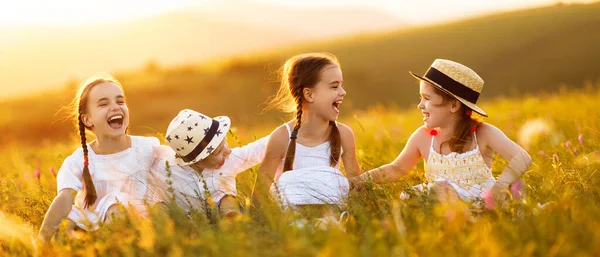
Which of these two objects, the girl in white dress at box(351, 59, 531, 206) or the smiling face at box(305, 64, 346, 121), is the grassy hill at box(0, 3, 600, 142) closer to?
the smiling face at box(305, 64, 346, 121)

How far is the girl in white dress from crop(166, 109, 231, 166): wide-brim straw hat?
1154 mm

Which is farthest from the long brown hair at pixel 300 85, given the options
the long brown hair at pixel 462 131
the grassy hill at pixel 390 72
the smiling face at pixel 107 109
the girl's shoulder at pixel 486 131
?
the grassy hill at pixel 390 72

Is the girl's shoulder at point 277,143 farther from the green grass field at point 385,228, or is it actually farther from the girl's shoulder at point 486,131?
the girl's shoulder at point 486,131

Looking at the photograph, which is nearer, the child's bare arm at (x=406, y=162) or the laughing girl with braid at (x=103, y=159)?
the laughing girl with braid at (x=103, y=159)

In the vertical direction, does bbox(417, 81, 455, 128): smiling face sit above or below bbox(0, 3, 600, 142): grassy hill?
above

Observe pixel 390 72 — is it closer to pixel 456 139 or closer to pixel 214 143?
pixel 456 139

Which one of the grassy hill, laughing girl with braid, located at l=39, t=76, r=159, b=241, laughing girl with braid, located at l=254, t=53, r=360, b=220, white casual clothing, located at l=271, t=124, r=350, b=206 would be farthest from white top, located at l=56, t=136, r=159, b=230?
the grassy hill

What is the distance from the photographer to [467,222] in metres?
3.39

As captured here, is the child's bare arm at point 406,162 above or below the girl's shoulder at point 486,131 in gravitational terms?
below

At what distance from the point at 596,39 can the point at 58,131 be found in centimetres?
2746

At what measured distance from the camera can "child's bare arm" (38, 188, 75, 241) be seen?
4.34 m

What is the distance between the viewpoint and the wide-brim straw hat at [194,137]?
15.4ft

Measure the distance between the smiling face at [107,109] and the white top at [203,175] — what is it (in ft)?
1.47

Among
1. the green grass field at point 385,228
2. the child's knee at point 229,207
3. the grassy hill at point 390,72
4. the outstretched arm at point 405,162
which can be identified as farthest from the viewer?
the grassy hill at point 390,72
